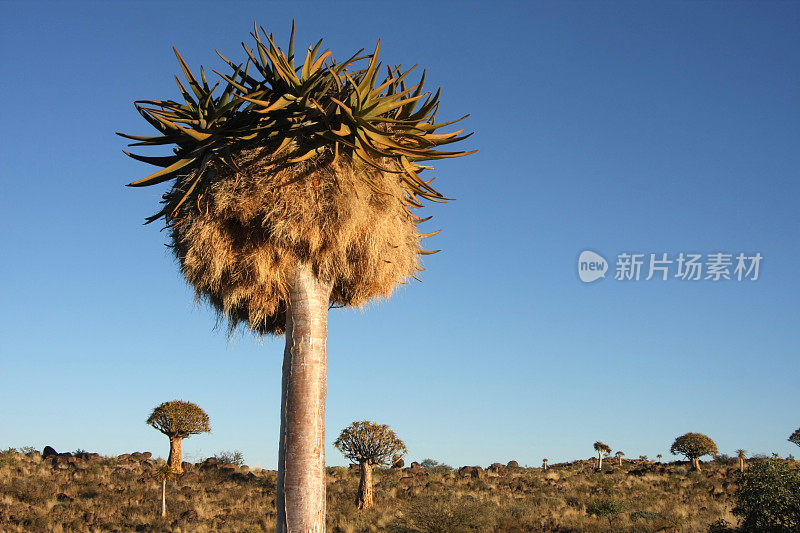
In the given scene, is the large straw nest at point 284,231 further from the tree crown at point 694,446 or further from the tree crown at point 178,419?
the tree crown at point 694,446

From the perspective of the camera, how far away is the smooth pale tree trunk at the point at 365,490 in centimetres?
2423

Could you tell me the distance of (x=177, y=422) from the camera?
28.4 m

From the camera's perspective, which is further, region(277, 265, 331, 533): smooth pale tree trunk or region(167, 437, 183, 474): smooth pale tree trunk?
region(167, 437, 183, 474): smooth pale tree trunk

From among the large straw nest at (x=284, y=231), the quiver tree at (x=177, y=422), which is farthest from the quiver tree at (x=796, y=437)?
the large straw nest at (x=284, y=231)

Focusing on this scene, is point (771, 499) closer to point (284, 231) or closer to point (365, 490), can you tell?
point (284, 231)

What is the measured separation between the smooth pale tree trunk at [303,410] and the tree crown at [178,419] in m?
23.5

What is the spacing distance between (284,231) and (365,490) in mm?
19717

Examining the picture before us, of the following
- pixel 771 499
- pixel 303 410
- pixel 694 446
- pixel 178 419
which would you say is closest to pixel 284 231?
pixel 303 410

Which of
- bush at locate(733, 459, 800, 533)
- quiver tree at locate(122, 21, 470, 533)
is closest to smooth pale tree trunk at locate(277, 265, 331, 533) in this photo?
quiver tree at locate(122, 21, 470, 533)

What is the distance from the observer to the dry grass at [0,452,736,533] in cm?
2041

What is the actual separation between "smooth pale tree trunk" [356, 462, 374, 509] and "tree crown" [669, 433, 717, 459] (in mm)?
19258

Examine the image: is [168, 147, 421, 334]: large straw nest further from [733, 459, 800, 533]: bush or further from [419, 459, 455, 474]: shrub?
[419, 459, 455, 474]: shrub

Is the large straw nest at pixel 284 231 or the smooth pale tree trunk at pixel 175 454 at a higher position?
the large straw nest at pixel 284 231

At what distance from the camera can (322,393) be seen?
271 inches
